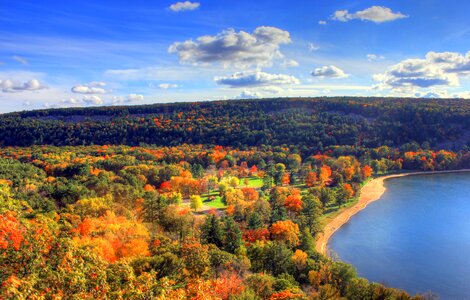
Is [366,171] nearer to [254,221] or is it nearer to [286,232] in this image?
[254,221]

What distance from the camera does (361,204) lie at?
78.3m

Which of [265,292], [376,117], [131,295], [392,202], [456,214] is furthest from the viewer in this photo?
[376,117]

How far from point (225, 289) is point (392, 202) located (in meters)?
65.9

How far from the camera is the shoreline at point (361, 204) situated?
56.9 metres

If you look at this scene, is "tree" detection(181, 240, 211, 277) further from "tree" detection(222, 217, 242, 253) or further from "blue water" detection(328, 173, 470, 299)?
"blue water" detection(328, 173, 470, 299)

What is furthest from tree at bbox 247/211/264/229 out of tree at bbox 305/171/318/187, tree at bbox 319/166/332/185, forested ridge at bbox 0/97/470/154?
forested ridge at bbox 0/97/470/154

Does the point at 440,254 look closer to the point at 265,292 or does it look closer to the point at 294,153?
the point at 265,292

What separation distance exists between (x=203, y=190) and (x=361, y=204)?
115 ft

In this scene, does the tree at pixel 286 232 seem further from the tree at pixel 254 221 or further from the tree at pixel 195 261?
the tree at pixel 195 261

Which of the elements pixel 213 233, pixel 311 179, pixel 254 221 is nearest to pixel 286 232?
pixel 254 221

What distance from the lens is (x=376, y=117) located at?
156125 millimetres

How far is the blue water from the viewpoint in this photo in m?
43.4

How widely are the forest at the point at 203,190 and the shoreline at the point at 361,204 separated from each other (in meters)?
1.98

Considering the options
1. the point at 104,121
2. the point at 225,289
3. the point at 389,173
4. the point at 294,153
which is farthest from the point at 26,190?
the point at 104,121
